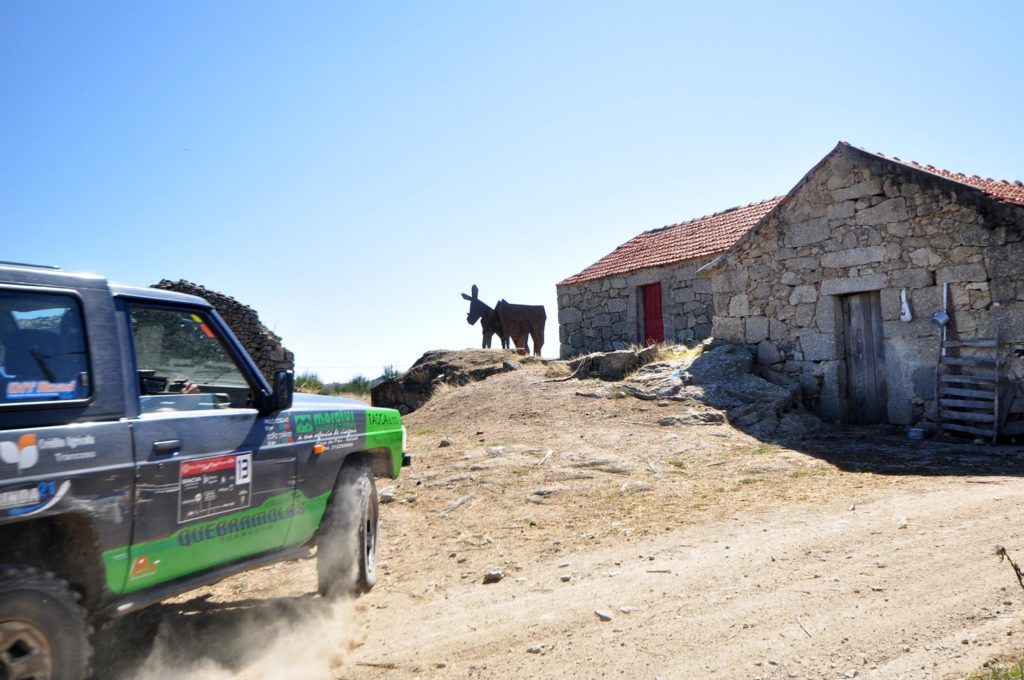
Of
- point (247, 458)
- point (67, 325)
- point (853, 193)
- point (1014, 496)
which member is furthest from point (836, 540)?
point (853, 193)

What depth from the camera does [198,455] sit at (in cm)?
340

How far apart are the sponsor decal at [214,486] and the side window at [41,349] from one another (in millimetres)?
607

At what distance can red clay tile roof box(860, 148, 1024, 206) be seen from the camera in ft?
34.1

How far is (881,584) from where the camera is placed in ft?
14.1

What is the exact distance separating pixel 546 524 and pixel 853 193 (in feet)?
27.5

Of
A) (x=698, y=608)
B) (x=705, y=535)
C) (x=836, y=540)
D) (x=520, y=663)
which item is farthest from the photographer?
(x=705, y=535)

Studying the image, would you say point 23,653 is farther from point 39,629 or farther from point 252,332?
point 252,332

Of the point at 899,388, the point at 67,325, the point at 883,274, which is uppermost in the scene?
the point at 883,274

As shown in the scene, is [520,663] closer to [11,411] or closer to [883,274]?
[11,411]

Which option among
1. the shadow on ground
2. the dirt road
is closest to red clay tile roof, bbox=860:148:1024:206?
the shadow on ground

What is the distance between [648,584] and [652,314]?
1458 cm

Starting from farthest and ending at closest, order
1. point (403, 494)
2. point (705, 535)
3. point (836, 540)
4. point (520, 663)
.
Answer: point (403, 494) → point (705, 535) → point (836, 540) → point (520, 663)

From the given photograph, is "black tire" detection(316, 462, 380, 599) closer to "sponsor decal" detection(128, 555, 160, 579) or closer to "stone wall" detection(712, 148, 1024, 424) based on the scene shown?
"sponsor decal" detection(128, 555, 160, 579)

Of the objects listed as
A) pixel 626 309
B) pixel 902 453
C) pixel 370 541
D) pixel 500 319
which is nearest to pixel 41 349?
pixel 370 541
